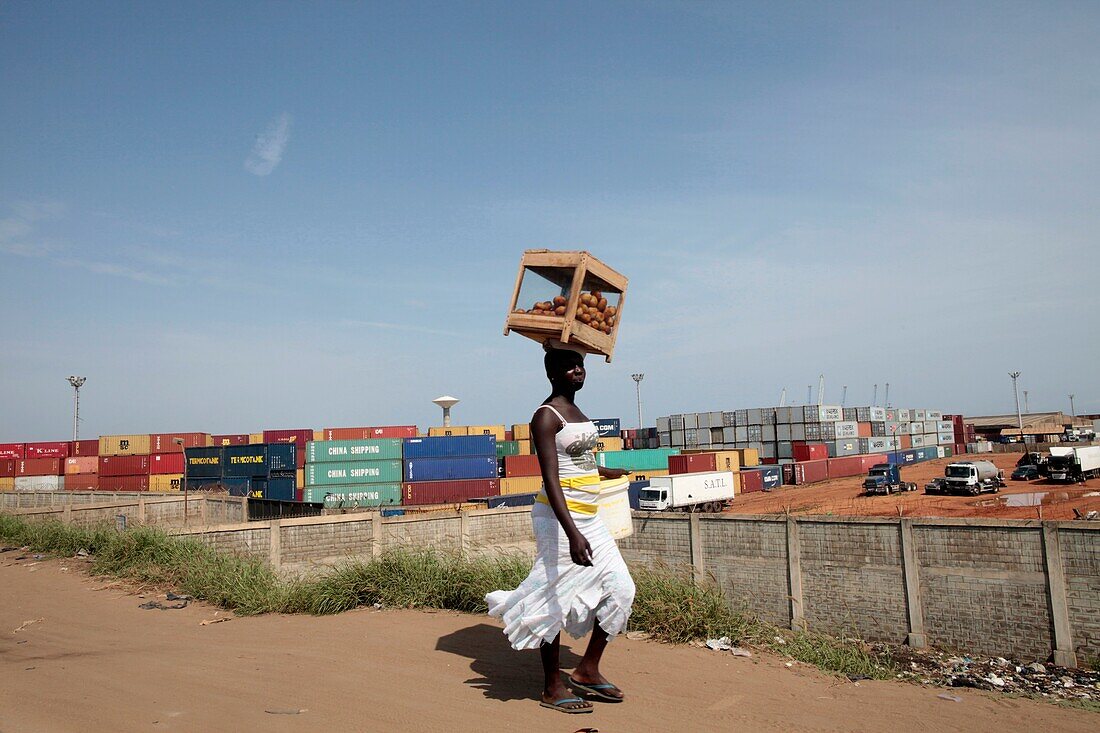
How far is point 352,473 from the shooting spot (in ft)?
113

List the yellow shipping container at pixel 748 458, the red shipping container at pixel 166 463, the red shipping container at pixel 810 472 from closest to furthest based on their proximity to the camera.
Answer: the red shipping container at pixel 166 463, the red shipping container at pixel 810 472, the yellow shipping container at pixel 748 458

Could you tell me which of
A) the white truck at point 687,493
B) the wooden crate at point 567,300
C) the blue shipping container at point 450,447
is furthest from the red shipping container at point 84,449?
the wooden crate at point 567,300

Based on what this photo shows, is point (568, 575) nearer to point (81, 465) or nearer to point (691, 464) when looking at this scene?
point (691, 464)

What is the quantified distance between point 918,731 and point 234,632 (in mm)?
4258

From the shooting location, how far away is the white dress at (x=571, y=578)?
11.4 ft

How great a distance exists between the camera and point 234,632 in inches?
190

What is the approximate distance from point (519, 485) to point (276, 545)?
2766 cm

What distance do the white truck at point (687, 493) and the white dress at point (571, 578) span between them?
26.5 m

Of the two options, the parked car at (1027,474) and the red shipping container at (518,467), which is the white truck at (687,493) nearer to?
the red shipping container at (518,467)

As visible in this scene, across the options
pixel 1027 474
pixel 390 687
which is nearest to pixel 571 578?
pixel 390 687

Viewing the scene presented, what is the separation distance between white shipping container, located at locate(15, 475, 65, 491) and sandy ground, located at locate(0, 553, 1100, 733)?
47486 millimetres

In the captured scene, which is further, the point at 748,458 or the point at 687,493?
the point at 748,458

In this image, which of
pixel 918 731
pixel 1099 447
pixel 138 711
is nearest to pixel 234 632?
pixel 138 711

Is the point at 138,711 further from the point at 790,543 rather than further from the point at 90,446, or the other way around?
the point at 90,446
